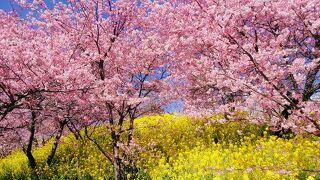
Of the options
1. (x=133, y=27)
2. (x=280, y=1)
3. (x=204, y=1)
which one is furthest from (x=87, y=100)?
(x=280, y=1)

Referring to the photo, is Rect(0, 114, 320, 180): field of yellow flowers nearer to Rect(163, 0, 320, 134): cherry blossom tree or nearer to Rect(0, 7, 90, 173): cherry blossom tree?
Rect(163, 0, 320, 134): cherry blossom tree

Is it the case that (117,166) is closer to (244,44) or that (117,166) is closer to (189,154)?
(189,154)

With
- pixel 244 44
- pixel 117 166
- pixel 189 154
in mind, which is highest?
pixel 244 44

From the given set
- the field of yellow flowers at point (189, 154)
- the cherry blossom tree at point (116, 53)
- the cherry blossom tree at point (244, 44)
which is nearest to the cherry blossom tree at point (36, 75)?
the cherry blossom tree at point (116, 53)

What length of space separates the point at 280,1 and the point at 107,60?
18.4 feet

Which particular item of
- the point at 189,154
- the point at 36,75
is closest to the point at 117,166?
the point at 189,154

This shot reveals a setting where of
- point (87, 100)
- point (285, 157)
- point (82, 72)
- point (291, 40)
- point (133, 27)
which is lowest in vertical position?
point (285, 157)

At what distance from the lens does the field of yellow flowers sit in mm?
8852

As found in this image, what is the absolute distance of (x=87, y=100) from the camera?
1062 cm

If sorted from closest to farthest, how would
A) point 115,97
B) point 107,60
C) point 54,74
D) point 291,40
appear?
point 54,74
point 115,97
point 107,60
point 291,40

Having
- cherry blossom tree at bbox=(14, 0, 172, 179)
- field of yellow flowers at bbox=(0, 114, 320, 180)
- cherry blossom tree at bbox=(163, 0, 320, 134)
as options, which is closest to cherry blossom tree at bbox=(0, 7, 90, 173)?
cherry blossom tree at bbox=(14, 0, 172, 179)

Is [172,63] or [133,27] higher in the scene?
[133,27]

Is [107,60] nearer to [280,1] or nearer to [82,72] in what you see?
[82,72]

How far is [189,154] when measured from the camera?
12031 millimetres
